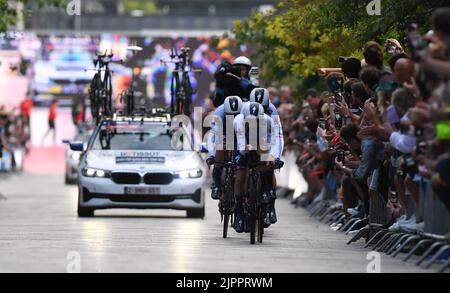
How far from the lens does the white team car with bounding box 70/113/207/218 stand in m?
26.6

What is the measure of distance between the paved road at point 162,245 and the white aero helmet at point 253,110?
1.50m

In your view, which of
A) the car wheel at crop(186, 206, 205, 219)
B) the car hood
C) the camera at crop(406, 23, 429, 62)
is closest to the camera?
the camera at crop(406, 23, 429, 62)

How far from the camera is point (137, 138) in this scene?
2811cm

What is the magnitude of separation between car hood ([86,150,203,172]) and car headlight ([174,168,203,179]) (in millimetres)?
63

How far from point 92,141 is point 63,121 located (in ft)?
133

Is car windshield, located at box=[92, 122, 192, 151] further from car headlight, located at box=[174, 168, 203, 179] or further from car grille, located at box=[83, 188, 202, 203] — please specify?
car grille, located at box=[83, 188, 202, 203]

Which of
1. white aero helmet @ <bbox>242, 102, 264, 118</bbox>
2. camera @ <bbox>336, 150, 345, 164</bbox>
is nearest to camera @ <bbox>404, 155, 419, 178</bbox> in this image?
white aero helmet @ <bbox>242, 102, 264, 118</bbox>

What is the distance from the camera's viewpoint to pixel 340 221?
24781 millimetres

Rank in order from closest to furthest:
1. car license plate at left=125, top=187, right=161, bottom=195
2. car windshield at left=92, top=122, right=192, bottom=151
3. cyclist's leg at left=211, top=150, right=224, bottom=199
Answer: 1. cyclist's leg at left=211, top=150, right=224, bottom=199
2. car license plate at left=125, top=187, right=161, bottom=195
3. car windshield at left=92, top=122, right=192, bottom=151

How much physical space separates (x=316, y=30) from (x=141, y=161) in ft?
16.9

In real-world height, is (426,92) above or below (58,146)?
above

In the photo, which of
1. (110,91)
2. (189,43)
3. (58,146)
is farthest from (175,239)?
(58,146)

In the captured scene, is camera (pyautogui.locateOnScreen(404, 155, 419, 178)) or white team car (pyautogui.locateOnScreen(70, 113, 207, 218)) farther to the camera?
white team car (pyautogui.locateOnScreen(70, 113, 207, 218))

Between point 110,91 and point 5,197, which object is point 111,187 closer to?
point 110,91
